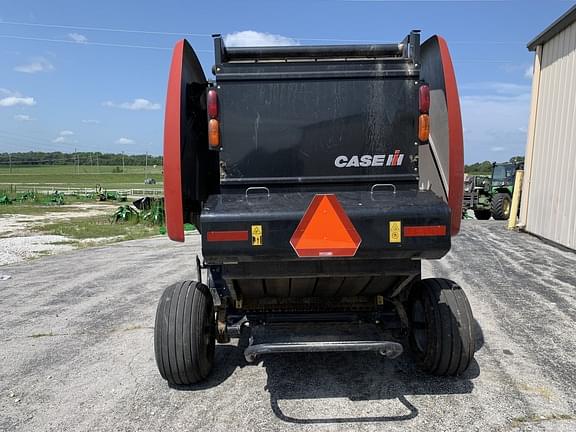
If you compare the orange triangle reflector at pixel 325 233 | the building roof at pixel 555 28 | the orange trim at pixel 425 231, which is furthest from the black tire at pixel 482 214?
the orange triangle reflector at pixel 325 233

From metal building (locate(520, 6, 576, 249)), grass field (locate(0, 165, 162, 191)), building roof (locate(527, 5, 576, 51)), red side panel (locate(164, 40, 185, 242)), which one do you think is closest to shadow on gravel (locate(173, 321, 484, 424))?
red side panel (locate(164, 40, 185, 242))

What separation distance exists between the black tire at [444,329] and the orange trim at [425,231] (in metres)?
0.99

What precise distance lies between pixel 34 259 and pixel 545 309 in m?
9.84

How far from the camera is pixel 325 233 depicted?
115 inches

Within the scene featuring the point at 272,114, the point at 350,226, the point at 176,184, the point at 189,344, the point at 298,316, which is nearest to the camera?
the point at 350,226

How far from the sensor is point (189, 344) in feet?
11.8

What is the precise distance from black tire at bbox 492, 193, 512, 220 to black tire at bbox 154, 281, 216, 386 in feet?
53.3

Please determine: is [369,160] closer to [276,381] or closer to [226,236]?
[226,236]

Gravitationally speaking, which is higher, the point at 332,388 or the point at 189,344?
the point at 189,344

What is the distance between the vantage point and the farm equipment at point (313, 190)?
9.59 feet

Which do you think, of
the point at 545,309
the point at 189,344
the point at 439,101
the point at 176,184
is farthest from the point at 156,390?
the point at 545,309

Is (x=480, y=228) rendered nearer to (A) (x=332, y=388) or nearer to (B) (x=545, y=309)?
(B) (x=545, y=309)

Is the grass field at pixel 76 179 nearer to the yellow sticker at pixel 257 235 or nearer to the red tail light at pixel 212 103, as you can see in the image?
the red tail light at pixel 212 103

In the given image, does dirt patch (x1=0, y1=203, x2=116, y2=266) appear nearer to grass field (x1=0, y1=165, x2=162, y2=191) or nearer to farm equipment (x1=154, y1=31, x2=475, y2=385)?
farm equipment (x1=154, y1=31, x2=475, y2=385)
